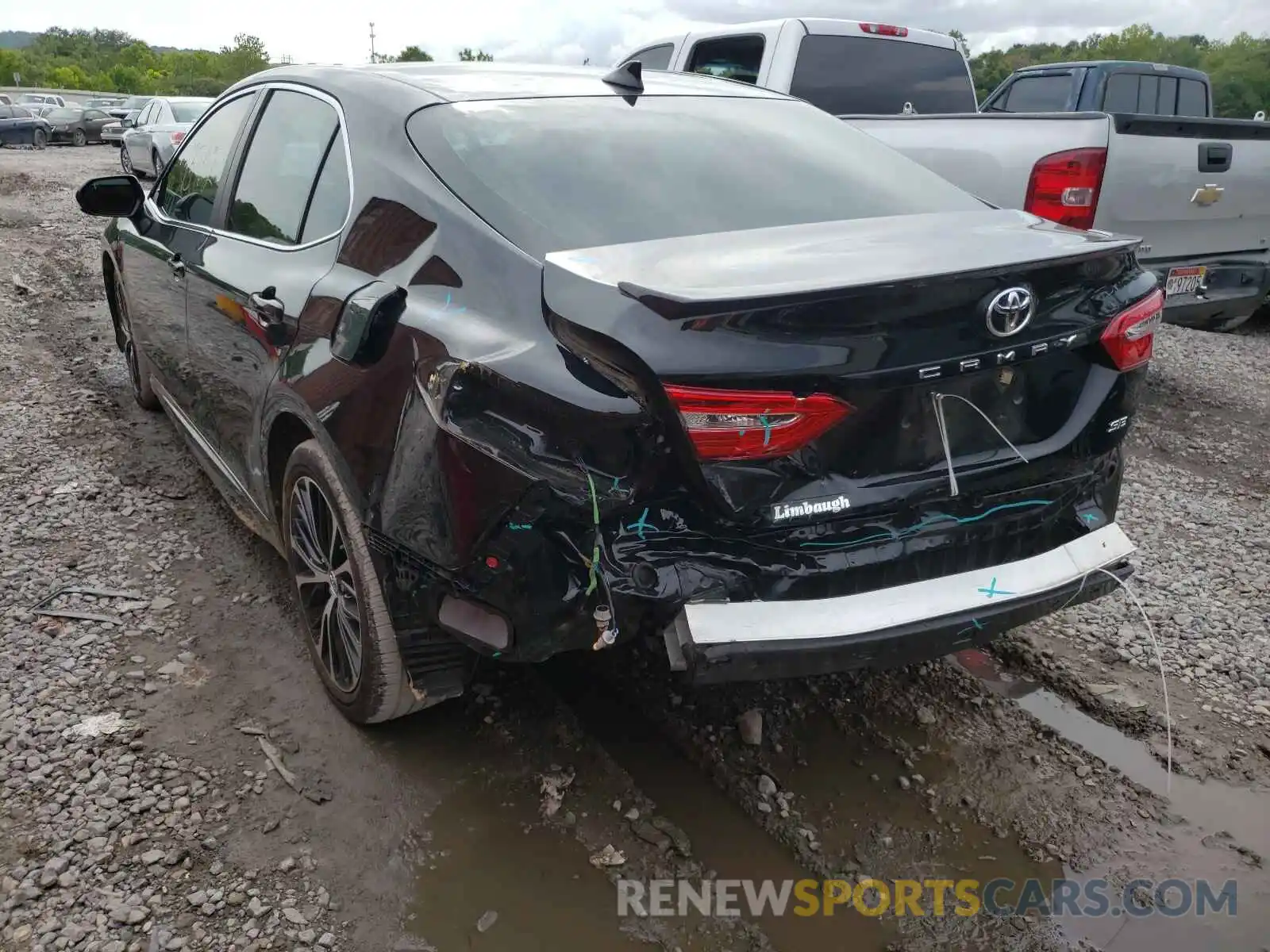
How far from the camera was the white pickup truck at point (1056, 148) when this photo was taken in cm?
512

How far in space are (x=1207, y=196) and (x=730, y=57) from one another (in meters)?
3.39

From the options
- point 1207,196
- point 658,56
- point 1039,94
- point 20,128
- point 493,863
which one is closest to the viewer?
point 493,863

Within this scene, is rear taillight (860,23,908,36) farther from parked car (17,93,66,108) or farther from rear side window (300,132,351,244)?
parked car (17,93,66,108)

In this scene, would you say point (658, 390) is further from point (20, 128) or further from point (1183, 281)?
point (20, 128)

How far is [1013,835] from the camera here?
8.16 feet

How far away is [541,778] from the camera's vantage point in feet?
8.67

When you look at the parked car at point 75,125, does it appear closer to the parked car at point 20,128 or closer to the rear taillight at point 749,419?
the parked car at point 20,128

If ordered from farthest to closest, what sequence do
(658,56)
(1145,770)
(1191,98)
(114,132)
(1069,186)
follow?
(114,132), (1191,98), (658,56), (1069,186), (1145,770)

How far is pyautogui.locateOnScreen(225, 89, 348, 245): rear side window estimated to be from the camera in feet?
9.82

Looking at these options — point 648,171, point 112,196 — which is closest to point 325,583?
point 648,171

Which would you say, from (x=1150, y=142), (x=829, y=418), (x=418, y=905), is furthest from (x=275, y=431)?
(x=1150, y=142)

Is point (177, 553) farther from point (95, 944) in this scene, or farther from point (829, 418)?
point (829, 418)

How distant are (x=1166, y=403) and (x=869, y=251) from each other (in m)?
4.59

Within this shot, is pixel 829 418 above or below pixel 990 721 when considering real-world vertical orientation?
above
